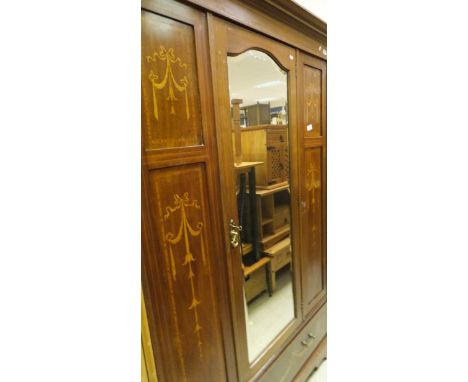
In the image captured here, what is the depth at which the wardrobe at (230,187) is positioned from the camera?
27.9 inches

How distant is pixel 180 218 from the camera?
0.77 metres

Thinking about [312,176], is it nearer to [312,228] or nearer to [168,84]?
[312,228]

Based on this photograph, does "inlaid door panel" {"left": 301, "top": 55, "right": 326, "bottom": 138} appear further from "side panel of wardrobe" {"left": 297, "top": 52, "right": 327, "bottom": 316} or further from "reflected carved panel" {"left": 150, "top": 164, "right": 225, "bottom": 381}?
"reflected carved panel" {"left": 150, "top": 164, "right": 225, "bottom": 381}

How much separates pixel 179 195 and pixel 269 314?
36.4 inches

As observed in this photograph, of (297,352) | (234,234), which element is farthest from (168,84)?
(297,352)

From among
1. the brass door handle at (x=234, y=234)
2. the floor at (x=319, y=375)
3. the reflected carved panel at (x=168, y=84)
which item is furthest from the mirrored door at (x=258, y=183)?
the floor at (x=319, y=375)

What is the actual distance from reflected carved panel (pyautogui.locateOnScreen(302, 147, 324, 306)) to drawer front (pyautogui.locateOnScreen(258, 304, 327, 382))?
0.16 metres

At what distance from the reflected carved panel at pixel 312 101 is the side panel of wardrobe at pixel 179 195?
0.75 m


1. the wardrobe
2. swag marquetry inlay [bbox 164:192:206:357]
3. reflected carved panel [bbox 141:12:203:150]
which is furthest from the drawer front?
reflected carved panel [bbox 141:12:203:150]

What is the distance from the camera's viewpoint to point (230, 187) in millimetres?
931

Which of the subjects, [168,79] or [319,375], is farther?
[319,375]
